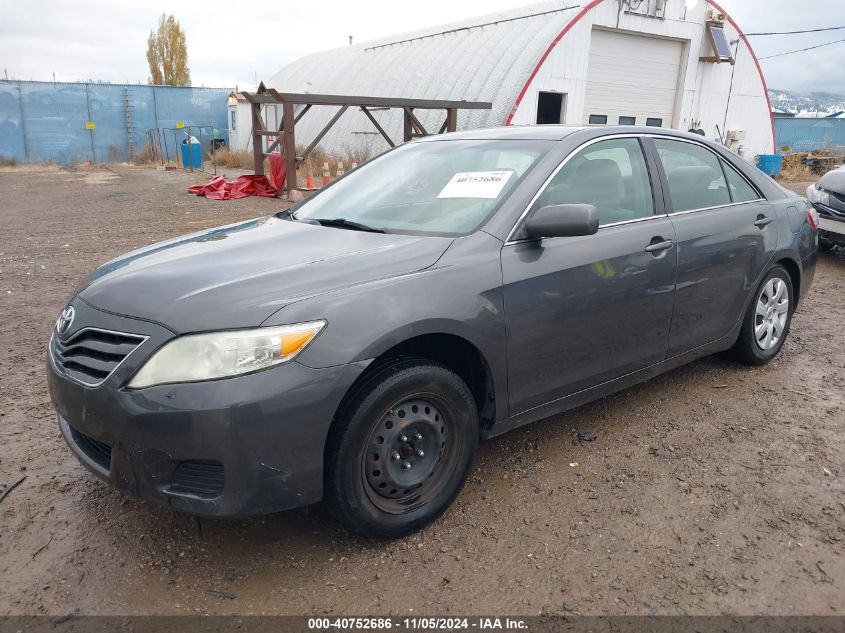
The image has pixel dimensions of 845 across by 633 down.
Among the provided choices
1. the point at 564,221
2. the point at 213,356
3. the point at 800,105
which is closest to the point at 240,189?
the point at 564,221

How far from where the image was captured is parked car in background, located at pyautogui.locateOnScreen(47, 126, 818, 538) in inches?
90.4

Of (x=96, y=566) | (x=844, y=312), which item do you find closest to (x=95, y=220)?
(x=96, y=566)

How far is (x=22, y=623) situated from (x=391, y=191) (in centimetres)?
250

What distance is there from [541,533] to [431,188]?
5.84 ft

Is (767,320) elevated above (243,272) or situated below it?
below

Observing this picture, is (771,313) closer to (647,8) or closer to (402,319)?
(402,319)

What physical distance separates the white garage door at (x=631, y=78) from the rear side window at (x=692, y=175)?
1448cm

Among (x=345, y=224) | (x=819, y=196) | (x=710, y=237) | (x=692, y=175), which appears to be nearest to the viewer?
(x=345, y=224)

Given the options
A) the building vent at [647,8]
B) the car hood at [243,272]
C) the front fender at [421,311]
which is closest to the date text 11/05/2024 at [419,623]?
the front fender at [421,311]

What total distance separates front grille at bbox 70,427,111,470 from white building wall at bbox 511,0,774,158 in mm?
14450

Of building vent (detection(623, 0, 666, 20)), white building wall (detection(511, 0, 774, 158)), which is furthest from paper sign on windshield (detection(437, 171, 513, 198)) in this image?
building vent (detection(623, 0, 666, 20))

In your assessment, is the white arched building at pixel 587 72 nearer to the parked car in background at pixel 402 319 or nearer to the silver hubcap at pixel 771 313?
the silver hubcap at pixel 771 313

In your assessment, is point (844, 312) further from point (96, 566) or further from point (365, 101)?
point (365, 101)

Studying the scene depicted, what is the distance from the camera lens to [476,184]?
10.7ft
